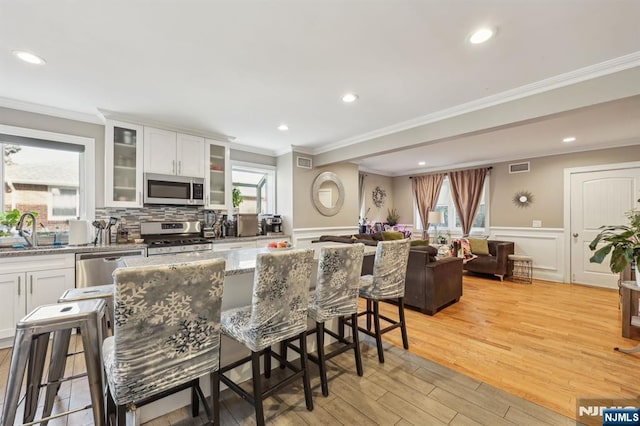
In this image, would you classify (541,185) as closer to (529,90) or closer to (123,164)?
(529,90)

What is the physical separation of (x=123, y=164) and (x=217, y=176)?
119 cm

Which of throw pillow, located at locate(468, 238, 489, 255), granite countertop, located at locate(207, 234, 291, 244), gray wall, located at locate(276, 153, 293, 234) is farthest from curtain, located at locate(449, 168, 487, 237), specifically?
granite countertop, located at locate(207, 234, 291, 244)

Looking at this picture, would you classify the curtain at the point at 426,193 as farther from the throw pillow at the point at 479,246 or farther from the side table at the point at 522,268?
the side table at the point at 522,268

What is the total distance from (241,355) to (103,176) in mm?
3006

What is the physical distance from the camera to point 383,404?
6.12 ft

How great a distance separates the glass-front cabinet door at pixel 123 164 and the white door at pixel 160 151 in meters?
0.07

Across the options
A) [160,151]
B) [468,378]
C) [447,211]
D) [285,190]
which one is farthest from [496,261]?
[160,151]

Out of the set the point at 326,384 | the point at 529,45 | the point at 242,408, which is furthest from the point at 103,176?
the point at 529,45

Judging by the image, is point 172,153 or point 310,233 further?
point 310,233

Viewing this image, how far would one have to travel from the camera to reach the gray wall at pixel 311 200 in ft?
16.2

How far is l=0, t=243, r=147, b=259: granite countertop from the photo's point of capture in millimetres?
2627

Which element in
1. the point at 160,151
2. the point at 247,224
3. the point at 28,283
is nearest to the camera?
the point at 28,283

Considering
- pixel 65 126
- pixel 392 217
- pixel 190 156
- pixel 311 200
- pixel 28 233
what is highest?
pixel 65 126

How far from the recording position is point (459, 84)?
258 centimetres
